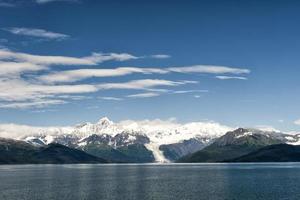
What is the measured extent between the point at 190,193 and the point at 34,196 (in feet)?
208

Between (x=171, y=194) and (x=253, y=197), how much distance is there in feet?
114

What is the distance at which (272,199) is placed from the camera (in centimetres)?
16588

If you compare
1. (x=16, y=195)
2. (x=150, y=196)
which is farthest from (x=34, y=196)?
(x=150, y=196)

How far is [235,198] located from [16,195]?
295ft

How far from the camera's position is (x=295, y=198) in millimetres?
166000

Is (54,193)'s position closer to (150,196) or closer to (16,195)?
(16,195)

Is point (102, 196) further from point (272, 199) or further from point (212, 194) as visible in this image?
point (272, 199)

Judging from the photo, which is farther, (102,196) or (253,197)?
(102,196)

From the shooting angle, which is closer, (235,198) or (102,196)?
(235,198)

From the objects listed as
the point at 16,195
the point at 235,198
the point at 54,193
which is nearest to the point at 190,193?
the point at 235,198

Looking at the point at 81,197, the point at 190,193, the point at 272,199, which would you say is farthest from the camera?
the point at 190,193

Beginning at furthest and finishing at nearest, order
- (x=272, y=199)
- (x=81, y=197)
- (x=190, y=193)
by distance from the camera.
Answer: (x=190, y=193) → (x=81, y=197) → (x=272, y=199)

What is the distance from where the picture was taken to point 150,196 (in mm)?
182625

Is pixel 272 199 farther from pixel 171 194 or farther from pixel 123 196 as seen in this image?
pixel 123 196
